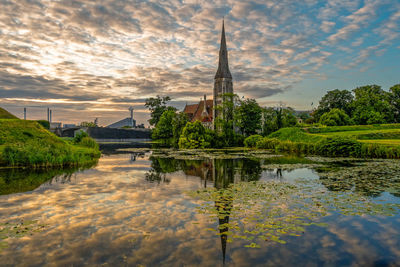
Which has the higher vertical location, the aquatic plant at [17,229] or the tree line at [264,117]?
the tree line at [264,117]

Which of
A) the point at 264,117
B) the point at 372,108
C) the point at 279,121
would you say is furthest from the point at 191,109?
the point at 372,108

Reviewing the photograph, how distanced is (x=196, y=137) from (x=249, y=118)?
673 inches

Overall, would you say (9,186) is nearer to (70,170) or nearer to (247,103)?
(70,170)

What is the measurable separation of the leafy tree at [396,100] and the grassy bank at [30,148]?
70.4m

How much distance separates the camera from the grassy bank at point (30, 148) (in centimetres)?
1802

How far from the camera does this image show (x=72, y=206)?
356 inches

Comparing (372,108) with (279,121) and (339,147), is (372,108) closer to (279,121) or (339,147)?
(279,121)

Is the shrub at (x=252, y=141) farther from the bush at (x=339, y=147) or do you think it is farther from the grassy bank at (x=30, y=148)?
the grassy bank at (x=30, y=148)

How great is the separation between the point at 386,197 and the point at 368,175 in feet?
16.3

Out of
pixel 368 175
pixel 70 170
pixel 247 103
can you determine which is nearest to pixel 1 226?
pixel 70 170

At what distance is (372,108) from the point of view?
64250 millimetres

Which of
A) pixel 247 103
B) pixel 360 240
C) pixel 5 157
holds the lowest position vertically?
pixel 360 240

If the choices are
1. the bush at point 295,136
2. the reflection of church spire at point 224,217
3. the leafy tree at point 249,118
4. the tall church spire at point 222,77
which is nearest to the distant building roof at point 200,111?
the tall church spire at point 222,77

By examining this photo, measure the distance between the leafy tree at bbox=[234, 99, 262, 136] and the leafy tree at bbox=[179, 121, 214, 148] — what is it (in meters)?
12.4
